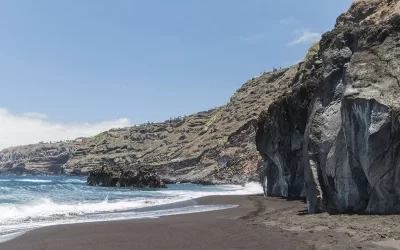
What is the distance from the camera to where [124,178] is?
72375 mm

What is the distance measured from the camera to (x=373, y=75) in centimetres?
1581

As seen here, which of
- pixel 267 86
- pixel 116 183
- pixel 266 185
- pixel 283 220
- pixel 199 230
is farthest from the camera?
pixel 267 86

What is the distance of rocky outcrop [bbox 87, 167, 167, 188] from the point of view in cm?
7050

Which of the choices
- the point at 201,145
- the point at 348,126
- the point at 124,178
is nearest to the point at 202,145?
the point at 201,145

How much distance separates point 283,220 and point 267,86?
5107 inches

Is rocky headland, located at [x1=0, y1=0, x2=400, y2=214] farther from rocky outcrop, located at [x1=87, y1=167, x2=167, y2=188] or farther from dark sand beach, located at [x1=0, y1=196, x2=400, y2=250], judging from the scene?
rocky outcrop, located at [x1=87, y1=167, x2=167, y2=188]

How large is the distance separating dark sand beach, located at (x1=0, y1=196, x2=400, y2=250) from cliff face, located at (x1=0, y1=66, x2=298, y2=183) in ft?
204

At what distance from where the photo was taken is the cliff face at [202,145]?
100438mm

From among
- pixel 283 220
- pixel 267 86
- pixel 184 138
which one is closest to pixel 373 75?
pixel 283 220

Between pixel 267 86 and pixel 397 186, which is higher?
pixel 267 86

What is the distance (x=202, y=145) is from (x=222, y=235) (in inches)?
4429

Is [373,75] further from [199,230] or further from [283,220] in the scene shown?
[199,230]

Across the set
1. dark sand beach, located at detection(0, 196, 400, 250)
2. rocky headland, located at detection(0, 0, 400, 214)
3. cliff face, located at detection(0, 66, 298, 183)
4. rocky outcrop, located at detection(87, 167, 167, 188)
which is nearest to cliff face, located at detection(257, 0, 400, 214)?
rocky headland, located at detection(0, 0, 400, 214)

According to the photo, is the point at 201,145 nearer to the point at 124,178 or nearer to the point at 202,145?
the point at 202,145
